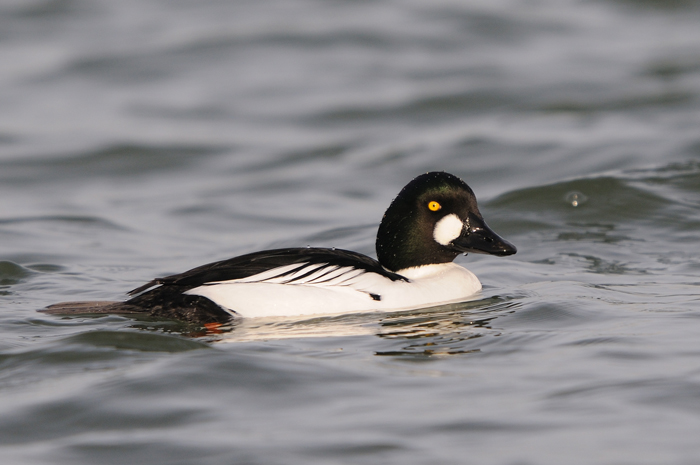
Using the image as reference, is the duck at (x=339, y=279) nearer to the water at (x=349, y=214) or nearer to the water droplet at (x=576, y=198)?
the water at (x=349, y=214)

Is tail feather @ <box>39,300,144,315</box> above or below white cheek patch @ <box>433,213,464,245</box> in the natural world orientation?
below

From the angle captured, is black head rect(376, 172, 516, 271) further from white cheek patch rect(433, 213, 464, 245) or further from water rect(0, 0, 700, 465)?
water rect(0, 0, 700, 465)

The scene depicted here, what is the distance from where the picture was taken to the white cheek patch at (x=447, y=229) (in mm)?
6911

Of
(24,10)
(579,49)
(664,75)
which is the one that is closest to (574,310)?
(664,75)

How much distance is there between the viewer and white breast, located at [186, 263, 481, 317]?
20.7 ft

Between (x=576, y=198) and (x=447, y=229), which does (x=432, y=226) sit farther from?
(x=576, y=198)

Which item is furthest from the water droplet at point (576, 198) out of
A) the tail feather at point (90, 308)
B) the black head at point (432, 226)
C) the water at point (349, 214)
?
the tail feather at point (90, 308)

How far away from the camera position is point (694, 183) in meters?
11.0

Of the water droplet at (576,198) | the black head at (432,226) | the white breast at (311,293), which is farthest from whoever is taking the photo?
the water droplet at (576,198)

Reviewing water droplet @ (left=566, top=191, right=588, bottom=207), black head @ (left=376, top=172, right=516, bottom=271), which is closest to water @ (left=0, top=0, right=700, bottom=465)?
water droplet @ (left=566, top=191, right=588, bottom=207)

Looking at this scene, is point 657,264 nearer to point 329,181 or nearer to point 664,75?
point 329,181

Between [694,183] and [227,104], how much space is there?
7572mm

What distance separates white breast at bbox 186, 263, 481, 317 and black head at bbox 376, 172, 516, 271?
468 mm

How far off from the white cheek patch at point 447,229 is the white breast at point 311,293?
56 cm
